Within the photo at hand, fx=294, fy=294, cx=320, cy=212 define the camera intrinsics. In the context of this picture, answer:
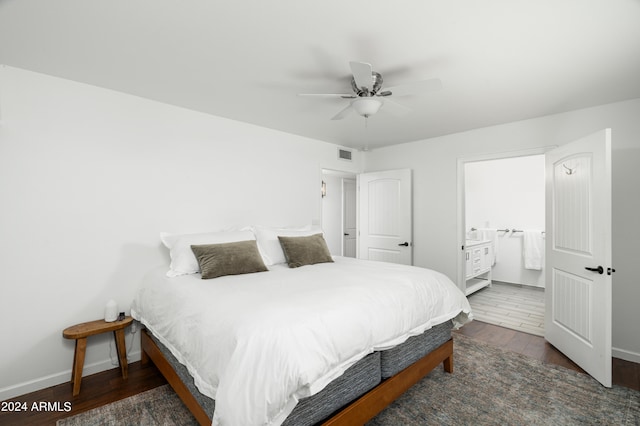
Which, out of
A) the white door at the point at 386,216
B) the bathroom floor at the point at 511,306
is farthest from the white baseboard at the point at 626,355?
the white door at the point at 386,216

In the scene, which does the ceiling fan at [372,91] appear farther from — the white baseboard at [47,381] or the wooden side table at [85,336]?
the white baseboard at [47,381]

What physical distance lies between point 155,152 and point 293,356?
2.47 meters

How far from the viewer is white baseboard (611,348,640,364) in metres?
2.71

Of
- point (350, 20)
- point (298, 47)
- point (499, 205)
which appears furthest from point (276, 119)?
point (499, 205)

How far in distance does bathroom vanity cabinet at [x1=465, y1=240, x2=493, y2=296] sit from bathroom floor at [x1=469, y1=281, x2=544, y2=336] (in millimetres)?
144

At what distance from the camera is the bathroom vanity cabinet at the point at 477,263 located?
14.9ft

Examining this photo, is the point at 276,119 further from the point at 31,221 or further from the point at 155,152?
the point at 31,221

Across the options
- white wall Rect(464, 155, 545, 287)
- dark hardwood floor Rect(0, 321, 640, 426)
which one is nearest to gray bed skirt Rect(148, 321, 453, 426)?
dark hardwood floor Rect(0, 321, 640, 426)

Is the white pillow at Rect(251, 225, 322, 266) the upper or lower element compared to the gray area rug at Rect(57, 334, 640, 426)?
upper

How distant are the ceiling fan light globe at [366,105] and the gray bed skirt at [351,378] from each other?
1.71 m

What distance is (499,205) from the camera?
570 centimetres

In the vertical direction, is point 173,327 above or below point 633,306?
above

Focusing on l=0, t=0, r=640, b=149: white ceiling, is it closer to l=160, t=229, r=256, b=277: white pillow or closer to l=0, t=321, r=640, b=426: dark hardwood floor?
l=160, t=229, r=256, b=277: white pillow

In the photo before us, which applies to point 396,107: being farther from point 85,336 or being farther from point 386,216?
point 85,336
